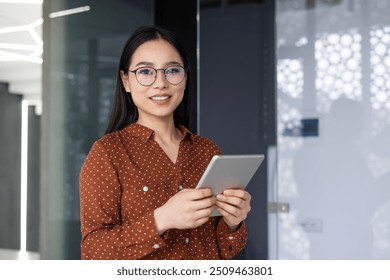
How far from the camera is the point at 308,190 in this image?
3021 mm

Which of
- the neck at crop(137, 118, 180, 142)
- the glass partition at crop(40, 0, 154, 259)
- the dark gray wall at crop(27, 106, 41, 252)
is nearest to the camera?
the neck at crop(137, 118, 180, 142)

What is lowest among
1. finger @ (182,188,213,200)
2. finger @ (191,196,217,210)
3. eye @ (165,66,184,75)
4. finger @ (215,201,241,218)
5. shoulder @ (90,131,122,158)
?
finger @ (215,201,241,218)

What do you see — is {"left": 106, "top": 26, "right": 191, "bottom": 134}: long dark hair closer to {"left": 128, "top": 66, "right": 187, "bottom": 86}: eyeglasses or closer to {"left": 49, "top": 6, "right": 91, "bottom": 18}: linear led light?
{"left": 128, "top": 66, "right": 187, "bottom": 86}: eyeglasses

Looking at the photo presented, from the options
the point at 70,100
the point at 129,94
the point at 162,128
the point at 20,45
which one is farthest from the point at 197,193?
the point at 20,45

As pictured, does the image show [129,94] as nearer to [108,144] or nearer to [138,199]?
[108,144]

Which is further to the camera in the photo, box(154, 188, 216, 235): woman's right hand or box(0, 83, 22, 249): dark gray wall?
box(0, 83, 22, 249): dark gray wall

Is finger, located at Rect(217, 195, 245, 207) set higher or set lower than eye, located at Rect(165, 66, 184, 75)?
lower

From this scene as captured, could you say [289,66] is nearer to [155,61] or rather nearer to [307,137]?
[307,137]

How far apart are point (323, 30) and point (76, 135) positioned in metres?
1.42

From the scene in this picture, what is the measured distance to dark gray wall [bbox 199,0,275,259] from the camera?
3127 mm

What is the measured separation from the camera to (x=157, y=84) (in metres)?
1.27

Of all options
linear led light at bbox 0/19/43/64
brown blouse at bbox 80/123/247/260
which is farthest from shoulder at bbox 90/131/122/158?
linear led light at bbox 0/19/43/64

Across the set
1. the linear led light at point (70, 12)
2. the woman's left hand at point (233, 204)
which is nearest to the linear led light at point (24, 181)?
the linear led light at point (70, 12)

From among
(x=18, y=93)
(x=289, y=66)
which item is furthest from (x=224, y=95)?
(x=18, y=93)
